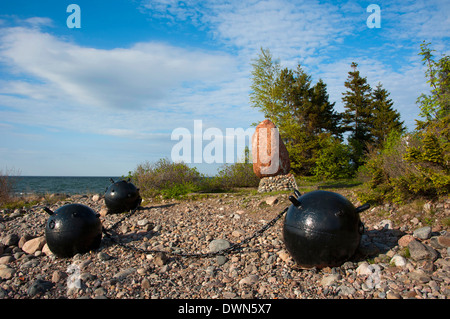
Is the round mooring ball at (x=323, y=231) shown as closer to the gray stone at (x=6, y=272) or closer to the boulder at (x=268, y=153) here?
the gray stone at (x=6, y=272)

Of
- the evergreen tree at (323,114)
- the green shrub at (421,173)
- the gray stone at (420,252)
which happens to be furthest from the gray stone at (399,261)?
the evergreen tree at (323,114)

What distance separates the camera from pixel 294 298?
4.04 metres

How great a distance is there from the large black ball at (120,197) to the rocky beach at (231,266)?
80.6 inches

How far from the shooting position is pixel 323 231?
4426 millimetres

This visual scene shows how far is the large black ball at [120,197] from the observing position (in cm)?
958

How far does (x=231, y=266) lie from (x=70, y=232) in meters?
3.24

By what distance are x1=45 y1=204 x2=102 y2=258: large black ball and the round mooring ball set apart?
3.99 m

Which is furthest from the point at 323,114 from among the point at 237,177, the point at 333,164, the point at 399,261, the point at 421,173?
the point at 399,261

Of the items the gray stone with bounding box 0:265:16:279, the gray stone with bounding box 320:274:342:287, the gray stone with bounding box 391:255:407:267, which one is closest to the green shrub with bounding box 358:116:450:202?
the gray stone with bounding box 391:255:407:267

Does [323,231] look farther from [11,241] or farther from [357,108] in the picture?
[357,108]

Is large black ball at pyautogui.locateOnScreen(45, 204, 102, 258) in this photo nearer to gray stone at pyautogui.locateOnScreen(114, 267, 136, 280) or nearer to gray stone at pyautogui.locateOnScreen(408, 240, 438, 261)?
gray stone at pyautogui.locateOnScreen(114, 267, 136, 280)

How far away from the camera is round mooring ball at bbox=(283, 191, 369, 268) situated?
445 centimetres
